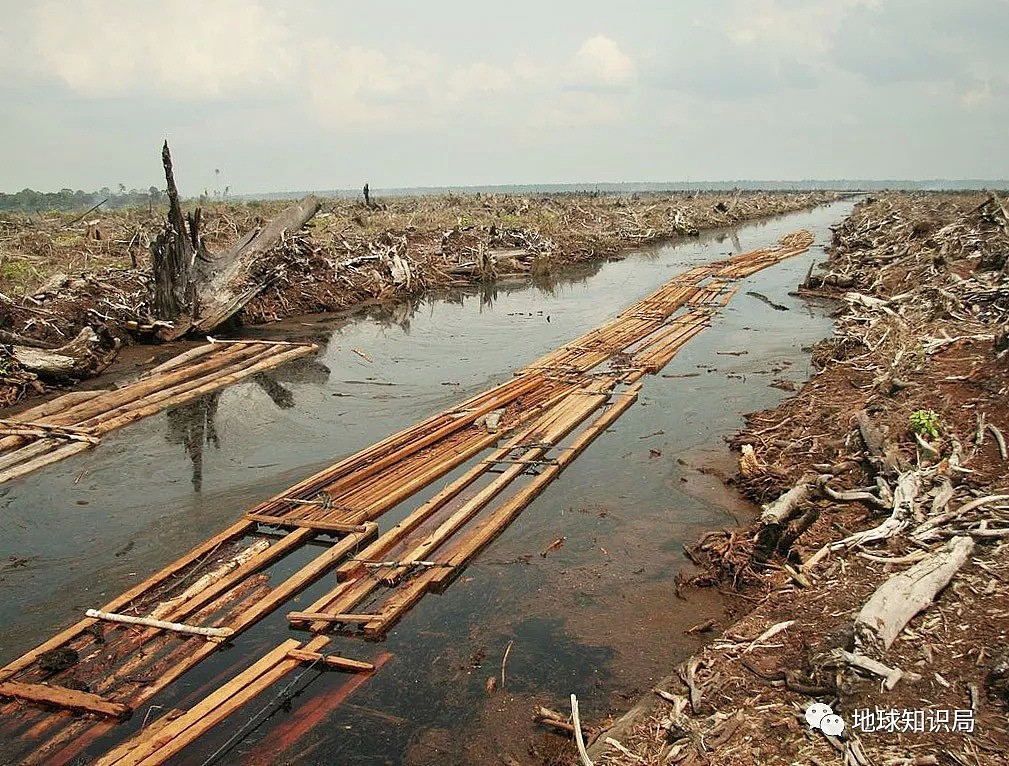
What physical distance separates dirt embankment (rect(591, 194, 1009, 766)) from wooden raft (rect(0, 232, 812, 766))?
6.58ft

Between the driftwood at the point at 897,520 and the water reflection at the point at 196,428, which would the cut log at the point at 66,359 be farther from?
the driftwood at the point at 897,520

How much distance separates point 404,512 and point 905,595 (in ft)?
13.5

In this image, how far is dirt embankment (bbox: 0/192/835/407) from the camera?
41.5 feet

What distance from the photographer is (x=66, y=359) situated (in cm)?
1041

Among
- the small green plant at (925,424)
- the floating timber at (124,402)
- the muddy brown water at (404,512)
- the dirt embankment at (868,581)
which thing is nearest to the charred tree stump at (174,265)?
the floating timber at (124,402)

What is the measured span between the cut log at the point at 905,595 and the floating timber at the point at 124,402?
26.6ft

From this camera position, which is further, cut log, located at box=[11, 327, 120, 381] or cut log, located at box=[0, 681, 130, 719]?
cut log, located at box=[11, 327, 120, 381]

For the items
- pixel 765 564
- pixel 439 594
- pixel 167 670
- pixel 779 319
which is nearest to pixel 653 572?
pixel 765 564

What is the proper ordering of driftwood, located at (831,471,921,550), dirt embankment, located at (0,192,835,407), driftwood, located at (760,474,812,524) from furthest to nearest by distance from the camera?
dirt embankment, located at (0,192,835,407) < driftwood, located at (760,474,812,524) < driftwood, located at (831,471,921,550)

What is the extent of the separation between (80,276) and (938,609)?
52.7 ft

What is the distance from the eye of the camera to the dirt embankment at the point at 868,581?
3.05 meters

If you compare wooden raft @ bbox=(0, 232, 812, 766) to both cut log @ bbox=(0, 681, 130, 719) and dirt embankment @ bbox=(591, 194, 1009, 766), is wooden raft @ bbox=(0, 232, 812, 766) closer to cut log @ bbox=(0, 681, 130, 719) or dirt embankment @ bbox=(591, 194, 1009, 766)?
cut log @ bbox=(0, 681, 130, 719)

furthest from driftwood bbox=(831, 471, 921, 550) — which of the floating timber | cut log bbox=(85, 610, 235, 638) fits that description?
the floating timber

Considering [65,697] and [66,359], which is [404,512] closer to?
[65,697]
